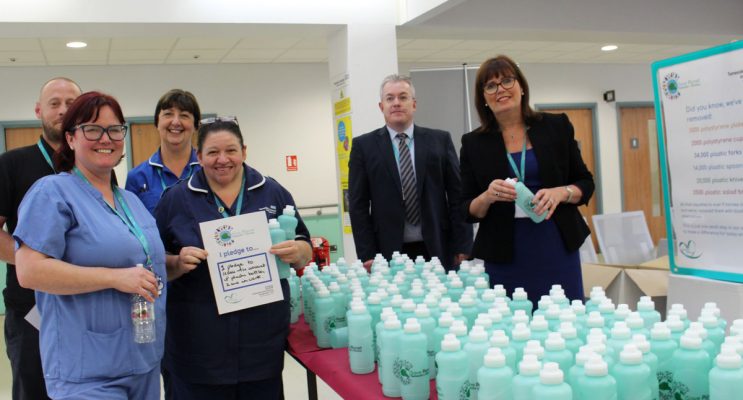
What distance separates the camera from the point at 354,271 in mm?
2545

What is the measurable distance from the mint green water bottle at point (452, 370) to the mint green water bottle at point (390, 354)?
20 centimetres

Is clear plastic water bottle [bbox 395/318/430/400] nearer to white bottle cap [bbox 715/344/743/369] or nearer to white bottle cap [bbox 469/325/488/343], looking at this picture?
white bottle cap [bbox 469/325/488/343]

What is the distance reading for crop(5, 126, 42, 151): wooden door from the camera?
8031 mm

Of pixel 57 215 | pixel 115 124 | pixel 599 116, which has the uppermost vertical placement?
pixel 599 116

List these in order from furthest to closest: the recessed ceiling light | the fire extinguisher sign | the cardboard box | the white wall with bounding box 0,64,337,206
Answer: the fire extinguisher sign → the white wall with bounding box 0,64,337,206 → the recessed ceiling light → the cardboard box

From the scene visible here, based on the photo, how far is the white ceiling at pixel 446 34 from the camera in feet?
18.0

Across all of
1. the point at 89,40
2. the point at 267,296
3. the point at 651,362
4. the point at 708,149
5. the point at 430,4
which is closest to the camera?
the point at 651,362

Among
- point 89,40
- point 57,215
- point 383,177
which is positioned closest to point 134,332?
point 57,215

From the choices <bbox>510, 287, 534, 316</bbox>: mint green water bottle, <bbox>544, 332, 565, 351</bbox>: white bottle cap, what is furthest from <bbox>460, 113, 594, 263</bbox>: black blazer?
<bbox>544, 332, 565, 351</bbox>: white bottle cap

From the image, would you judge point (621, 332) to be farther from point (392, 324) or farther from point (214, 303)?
point (214, 303)

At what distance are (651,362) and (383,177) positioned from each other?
204 cm

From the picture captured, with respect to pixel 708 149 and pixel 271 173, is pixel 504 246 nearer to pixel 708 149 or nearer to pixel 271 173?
pixel 708 149

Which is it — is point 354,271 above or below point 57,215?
below

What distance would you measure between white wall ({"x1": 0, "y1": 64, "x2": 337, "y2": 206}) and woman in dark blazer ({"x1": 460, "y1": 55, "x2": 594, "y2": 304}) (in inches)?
252
